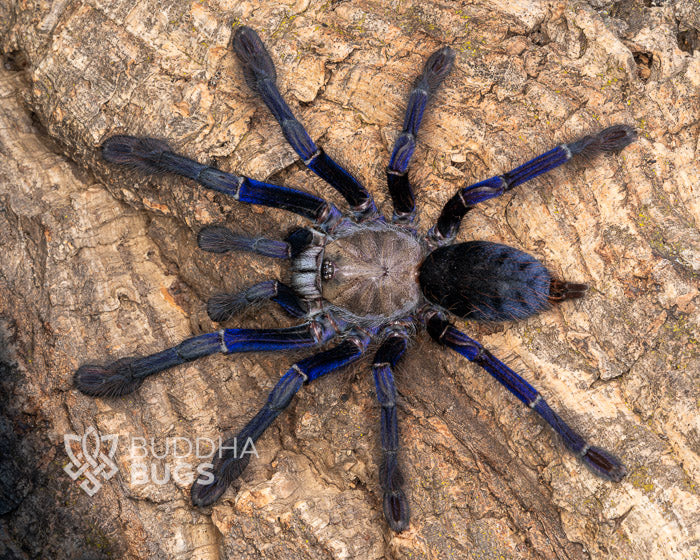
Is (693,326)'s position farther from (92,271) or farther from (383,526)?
(92,271)

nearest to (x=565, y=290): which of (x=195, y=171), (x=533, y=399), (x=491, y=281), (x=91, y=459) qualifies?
(x=491, y=281)

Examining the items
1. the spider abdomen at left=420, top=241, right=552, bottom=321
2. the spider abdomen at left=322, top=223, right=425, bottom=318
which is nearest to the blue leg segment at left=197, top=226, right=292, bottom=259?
the spider abdomen at left=322, top=223, right=425, bottom=318

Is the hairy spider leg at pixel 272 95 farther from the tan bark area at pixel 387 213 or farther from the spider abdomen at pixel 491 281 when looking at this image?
the spider abdomen at pixel 491 281

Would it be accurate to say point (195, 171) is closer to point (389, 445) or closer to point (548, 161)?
point (389, 445)

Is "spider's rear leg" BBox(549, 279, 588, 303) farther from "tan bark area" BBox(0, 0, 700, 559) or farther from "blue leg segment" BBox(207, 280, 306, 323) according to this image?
"blue leg segment" BBox(207, 280, 306, 323)

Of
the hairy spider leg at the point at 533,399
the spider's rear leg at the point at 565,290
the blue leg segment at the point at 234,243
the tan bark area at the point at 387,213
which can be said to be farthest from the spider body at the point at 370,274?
the spider's rear leg at the point at 565,290

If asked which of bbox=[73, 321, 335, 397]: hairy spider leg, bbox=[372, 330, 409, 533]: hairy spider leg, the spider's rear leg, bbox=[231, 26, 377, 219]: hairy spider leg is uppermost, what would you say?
bbox=[231, 26, 377, 219]: hairy spider leg
